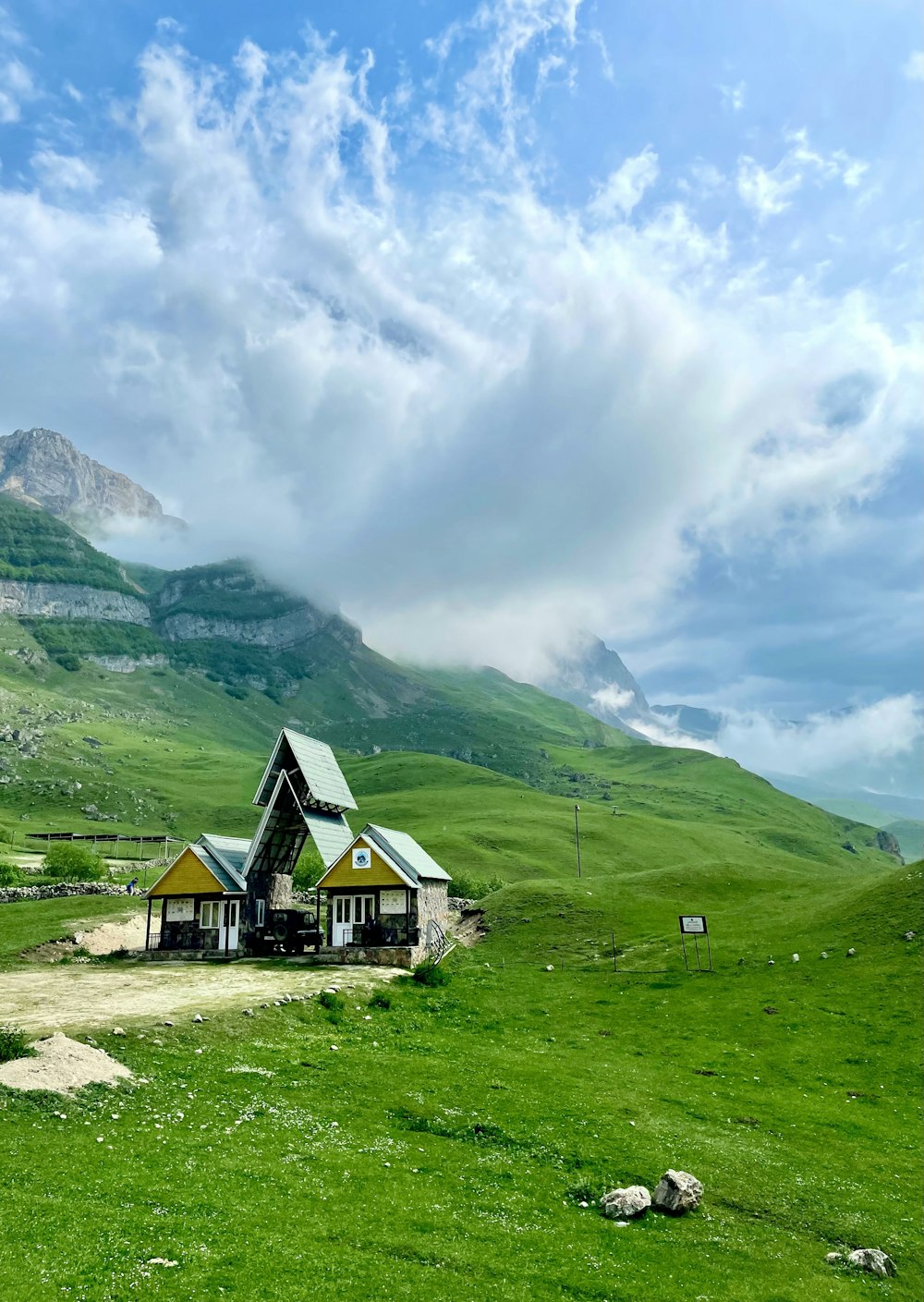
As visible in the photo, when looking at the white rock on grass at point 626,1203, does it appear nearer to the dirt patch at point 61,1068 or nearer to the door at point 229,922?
the dirt patch at point 61,1068

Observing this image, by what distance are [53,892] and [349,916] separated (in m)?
41.8

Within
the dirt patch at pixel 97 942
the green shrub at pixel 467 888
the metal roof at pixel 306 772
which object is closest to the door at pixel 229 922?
the dirt patch at pixel 97 942

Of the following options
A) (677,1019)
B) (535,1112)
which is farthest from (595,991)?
(535,1112)

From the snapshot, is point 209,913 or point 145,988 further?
point 209,913

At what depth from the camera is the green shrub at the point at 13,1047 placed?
23906 millimetres

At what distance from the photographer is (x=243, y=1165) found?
19172mm

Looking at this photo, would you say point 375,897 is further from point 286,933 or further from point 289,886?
point 289,886

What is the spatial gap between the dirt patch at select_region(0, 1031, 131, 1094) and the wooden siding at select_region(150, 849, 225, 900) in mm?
35615

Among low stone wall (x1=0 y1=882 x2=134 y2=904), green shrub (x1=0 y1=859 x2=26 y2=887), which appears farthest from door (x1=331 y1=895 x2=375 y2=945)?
green shrub (x1=0 y1=859 x2=26 y2=887)

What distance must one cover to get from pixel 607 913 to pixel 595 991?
20078 millimetres

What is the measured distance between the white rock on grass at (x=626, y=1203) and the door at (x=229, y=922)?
153 ft

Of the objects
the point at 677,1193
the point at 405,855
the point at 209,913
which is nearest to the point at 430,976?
the point at 405,855

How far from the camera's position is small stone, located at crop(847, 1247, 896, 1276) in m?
18.5

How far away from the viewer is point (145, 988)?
41.7m
